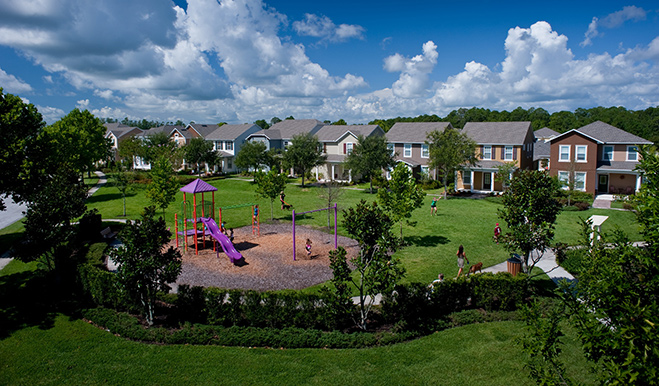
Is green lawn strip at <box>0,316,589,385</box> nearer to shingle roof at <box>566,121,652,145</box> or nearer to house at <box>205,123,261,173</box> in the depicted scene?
shingle roof at <box>566,121,652,145</box>

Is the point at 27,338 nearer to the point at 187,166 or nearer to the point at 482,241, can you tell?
the point at 482,241

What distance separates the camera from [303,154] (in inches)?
1965

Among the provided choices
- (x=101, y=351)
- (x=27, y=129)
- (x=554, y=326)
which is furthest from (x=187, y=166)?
(x=554, y=326)

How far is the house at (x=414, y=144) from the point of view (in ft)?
168

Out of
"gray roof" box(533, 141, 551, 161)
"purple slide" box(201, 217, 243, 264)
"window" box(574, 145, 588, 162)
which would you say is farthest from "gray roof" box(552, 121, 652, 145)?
"purple slide" box(201, 217, 243, 264)

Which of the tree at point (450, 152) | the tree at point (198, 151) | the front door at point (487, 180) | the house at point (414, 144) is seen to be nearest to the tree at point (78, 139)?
the tree at point (198, 151)

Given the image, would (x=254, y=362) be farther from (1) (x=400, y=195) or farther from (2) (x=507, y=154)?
(2) (x=507, y=154)

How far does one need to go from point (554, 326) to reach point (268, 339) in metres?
8.33

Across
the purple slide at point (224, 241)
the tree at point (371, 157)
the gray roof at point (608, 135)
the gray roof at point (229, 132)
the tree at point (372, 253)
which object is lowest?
the purple slide at point (224, 241)

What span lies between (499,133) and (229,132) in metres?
44.0

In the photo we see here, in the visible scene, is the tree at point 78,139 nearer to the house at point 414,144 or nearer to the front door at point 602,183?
the house at point 414,144

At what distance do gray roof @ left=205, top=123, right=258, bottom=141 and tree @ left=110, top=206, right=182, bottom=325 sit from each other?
5482cm

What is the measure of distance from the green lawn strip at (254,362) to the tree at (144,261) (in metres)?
1.61

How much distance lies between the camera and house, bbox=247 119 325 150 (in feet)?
205
